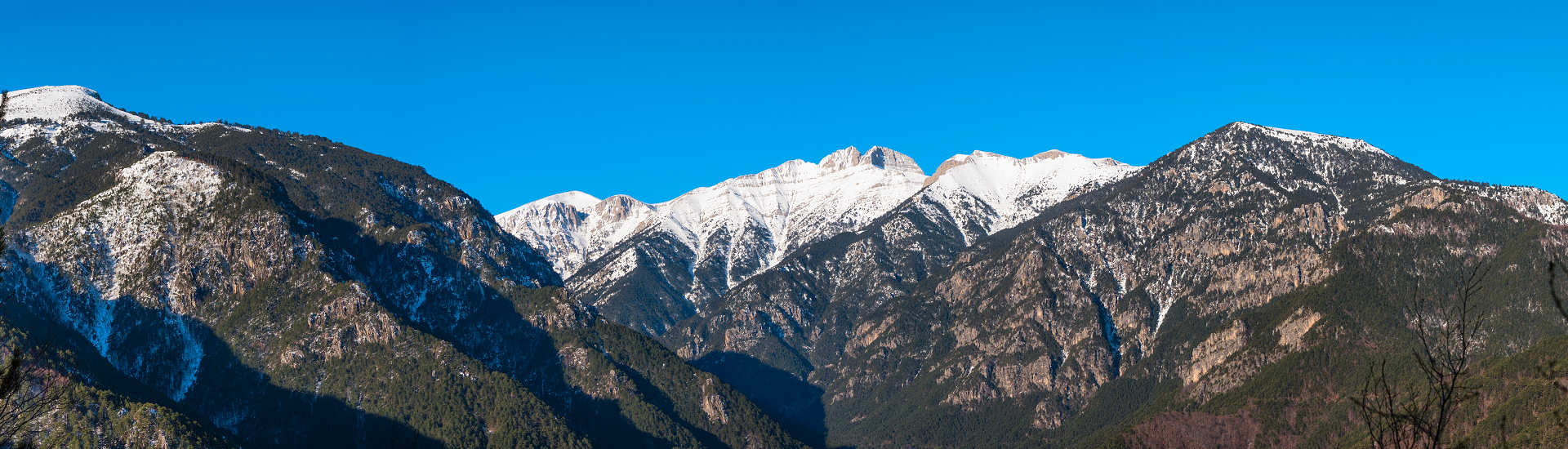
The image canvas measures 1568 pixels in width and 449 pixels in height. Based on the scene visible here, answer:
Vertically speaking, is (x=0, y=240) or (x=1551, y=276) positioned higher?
(x=0, y=240)

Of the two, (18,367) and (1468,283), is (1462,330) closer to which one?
(1468,283)

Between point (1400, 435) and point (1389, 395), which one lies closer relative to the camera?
point (1389, 395)

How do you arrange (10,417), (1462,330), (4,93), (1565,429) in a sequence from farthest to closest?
(10,417) → (4,93) → (1565,429) → (1462,330)

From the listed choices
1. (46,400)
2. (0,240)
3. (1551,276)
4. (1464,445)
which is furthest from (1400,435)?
(0,240)

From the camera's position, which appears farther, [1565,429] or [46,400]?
[46,400]

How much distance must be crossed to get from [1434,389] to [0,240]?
39.0 meters

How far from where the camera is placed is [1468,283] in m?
29.5

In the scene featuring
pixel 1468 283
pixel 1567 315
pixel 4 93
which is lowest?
pixel 1567 315

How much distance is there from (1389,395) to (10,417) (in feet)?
132

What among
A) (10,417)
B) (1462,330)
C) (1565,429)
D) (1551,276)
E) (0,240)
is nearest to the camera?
(1551,276)

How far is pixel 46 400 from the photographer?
34906mm

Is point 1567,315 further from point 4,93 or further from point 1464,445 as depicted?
point 4,93

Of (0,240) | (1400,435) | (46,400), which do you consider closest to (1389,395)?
(1400,435)

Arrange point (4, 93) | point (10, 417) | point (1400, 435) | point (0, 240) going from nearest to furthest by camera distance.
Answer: point (1400, 435), point (4, 93), point (0, 240), point (10, 417)
